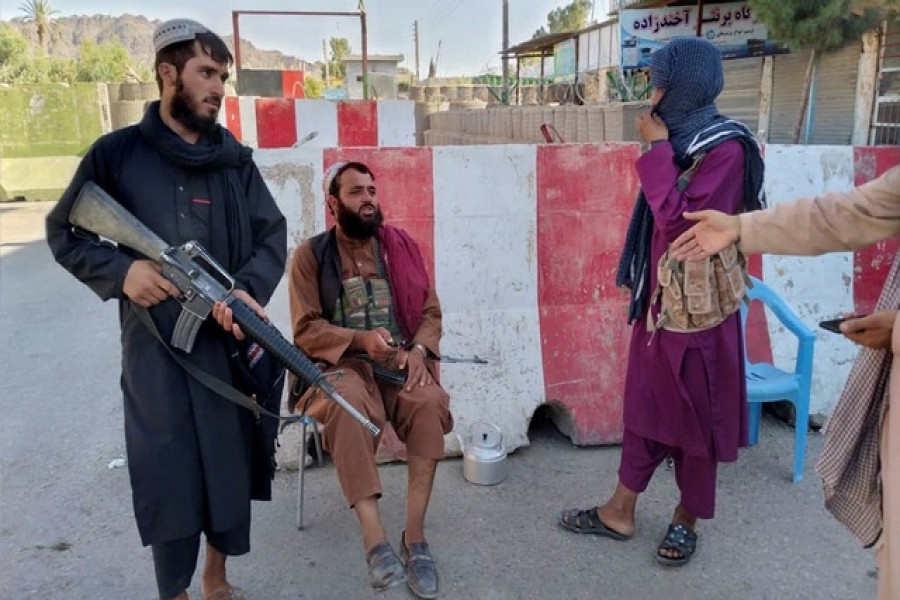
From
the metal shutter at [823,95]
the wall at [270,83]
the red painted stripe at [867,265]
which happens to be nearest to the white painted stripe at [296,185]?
the red painted stripe at [867,265]

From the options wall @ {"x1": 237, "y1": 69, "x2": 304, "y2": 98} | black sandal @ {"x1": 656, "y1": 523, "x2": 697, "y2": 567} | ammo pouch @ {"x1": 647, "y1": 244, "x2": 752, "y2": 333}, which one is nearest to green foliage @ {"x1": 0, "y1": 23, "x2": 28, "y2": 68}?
wall @ {"x1": 237, "y1": 69, "x2": 304, "y2": 98}

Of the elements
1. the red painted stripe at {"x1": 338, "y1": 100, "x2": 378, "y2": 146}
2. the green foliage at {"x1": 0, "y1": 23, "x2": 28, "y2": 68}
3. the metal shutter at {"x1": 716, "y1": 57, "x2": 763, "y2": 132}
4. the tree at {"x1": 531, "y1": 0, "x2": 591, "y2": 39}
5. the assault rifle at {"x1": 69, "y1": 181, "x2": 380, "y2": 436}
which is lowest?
the assault rifle at {"x1": 69, "y1": 181, "x2": 380, "y2": 436}

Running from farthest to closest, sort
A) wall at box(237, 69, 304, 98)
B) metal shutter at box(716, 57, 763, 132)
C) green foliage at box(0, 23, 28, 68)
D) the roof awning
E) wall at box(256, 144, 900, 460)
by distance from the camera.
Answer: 1. green foliage at box(0, 23, 28, 68)
2. the roof awning
3. metal shutter at box(716, 57, 763, 132)
4. wall at box(237, 69, 304, 98)
5. wall at box(256, 144, 900, 460)

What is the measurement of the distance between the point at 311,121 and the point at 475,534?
31.0ft

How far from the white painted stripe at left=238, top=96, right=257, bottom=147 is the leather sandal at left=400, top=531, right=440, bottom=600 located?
9.19 meters

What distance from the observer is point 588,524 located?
3.25m

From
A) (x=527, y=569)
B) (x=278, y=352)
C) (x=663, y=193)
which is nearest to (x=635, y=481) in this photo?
(x=527, y=569)

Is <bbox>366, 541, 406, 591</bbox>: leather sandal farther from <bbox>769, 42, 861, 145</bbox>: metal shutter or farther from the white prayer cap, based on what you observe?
<bbox>769, 42, 861, 145</bbox>: metal shutter

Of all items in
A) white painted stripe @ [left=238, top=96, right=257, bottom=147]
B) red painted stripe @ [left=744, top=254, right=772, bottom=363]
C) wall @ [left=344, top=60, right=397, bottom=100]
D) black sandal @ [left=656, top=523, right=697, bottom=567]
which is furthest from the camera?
wall @ [left=344, top=60, right=397, bottom=100]

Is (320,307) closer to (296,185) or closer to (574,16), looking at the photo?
A: (296,185)

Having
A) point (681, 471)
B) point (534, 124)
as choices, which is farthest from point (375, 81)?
point (681, 471)

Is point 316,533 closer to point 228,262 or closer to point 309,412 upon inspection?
point 309,412

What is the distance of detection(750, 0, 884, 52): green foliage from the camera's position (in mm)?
12773

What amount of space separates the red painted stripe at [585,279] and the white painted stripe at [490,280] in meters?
0.08
